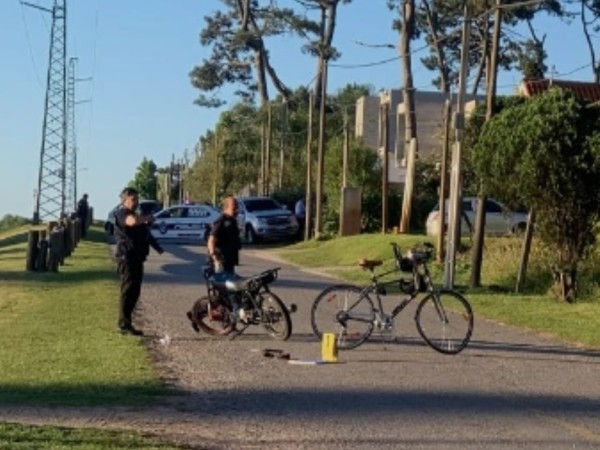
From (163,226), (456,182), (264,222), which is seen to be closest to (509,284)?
(456,182)

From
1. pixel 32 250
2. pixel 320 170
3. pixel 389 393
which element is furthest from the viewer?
pixel 320 170

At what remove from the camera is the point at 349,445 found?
31.0 ft

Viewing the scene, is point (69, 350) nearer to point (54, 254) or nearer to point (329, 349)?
point (329, 349)

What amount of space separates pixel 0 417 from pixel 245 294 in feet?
19.8

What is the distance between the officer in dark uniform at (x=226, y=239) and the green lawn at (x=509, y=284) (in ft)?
15.9

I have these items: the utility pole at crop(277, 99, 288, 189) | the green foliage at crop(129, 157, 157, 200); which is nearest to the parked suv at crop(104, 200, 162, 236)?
the utility pole at crop(277, 99, 288, 189)

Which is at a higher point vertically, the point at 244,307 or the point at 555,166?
the point at 555,166

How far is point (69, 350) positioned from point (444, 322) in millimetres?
4507

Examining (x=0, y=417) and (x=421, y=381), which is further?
(x=421, y=381)

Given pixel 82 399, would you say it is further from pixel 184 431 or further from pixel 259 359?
pixel 259 359

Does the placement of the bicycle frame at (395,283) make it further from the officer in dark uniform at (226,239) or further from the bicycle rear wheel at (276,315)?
the officer in dark uniform at (226,239)

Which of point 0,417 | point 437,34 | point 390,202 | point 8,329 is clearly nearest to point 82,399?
point 0,417

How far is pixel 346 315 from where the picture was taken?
50.3 feet

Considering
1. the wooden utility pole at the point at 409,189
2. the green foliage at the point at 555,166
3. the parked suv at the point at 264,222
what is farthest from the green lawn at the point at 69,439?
the parked suv at the point at 264,222
